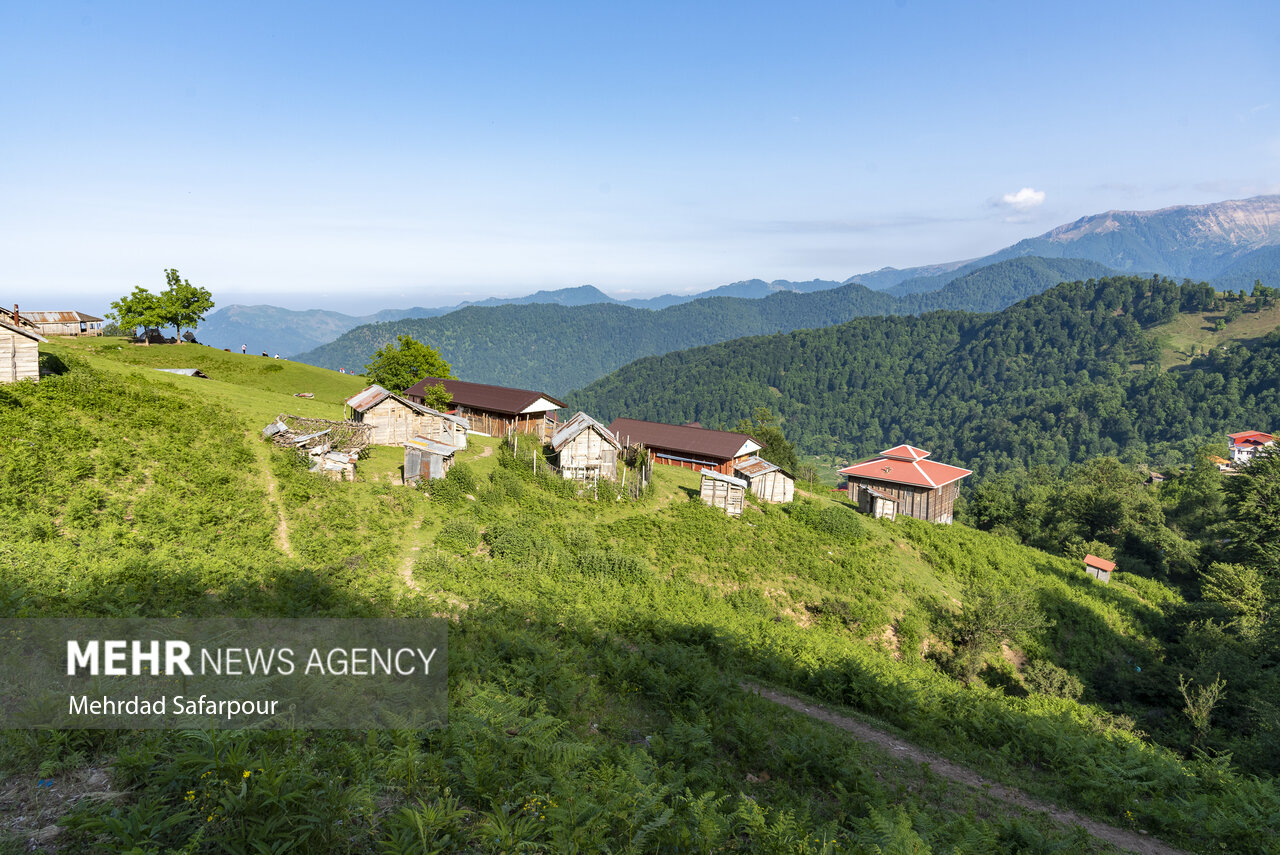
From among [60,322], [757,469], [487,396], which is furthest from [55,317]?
[757,469]

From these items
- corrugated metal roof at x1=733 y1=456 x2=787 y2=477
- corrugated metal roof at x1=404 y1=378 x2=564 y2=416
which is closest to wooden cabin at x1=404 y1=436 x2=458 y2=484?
corrugated metal roof at x1=404 y1=378 x2=564 y2=416

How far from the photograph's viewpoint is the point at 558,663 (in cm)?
1397

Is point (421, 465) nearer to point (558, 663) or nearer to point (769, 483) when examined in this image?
point (558, 663)

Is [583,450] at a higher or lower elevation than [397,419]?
lower

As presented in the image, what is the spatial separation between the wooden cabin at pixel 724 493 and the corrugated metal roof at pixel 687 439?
467 inches

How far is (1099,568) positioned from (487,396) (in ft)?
166

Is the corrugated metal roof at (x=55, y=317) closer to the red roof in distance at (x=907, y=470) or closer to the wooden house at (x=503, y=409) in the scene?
the wooden house at (x=503, y=409)

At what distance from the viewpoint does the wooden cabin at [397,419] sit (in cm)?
3641

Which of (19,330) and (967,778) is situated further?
(19,330)

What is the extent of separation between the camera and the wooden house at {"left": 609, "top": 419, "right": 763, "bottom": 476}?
48.3 m

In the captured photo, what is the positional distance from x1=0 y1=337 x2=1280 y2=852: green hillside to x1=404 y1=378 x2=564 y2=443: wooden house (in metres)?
13.6

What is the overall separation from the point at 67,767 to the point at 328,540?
1492cm

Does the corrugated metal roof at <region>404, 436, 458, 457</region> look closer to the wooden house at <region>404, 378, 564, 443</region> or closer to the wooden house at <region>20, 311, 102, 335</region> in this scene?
the wooden house at <region>404, 378, 564, 443</region>

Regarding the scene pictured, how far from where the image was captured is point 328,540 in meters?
21.1
